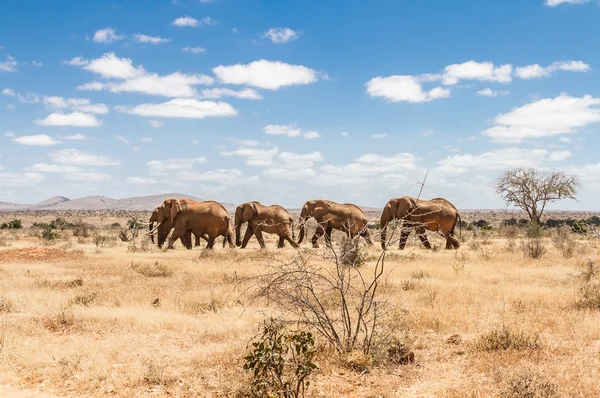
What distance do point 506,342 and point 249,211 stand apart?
18.9 meters

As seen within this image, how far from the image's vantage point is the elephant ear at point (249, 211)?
84.1 feet

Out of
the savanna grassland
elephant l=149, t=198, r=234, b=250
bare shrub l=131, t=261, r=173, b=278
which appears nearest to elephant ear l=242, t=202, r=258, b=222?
elephant l=149, t=198, r=234, b=250

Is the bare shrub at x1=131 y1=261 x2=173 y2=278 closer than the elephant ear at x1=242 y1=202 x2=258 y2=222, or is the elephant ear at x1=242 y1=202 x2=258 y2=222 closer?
the bare shrub at x1=131 y1=261 x2=173 y2=278

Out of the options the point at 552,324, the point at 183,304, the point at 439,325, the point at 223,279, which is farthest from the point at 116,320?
the point at 552,324

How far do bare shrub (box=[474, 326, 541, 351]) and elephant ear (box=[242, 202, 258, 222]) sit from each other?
1840 centimetres

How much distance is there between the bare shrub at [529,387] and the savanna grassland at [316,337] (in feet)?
0.06

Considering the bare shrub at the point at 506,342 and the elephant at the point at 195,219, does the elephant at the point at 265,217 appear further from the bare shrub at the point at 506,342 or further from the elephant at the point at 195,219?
the bare shrub at the point at 506,342

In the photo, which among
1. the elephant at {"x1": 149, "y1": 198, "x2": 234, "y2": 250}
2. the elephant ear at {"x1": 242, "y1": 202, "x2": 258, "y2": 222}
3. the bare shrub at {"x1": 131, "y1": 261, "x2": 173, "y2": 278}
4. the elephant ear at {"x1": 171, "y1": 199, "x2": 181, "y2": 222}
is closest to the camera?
the bare shrub at {"x1": 131, "y1": 261, "x2": 173, "y2": 278}

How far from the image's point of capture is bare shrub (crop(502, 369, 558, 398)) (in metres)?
5.77

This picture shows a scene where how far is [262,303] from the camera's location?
1090 cm

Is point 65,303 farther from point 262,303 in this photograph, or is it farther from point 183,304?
point 262,303

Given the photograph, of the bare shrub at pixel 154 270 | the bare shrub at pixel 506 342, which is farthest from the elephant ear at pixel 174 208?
the bare shrub at pixel 506 342

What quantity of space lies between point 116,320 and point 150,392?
360 centimetres

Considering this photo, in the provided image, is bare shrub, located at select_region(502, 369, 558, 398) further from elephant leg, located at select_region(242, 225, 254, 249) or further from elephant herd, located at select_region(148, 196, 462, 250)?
elephant leg, located at select_region(242, 225, 254, 249)
